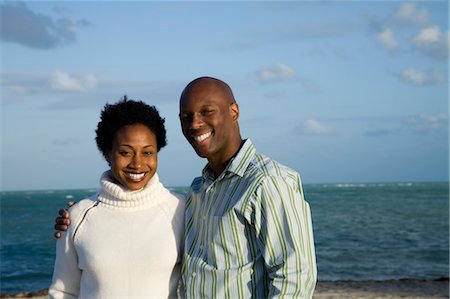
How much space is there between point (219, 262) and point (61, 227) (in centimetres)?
88

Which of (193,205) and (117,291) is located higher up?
(193,205)

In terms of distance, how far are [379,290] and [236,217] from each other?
7945 millimetres

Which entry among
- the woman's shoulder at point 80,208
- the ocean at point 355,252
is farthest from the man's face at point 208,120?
the ocean at point 355,252

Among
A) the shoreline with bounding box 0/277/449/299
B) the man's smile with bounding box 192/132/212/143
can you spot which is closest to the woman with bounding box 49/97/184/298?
the man's smile with bounding box 192/132/212/143

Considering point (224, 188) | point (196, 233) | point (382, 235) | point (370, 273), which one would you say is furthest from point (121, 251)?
point (382, 235)

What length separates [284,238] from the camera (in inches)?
114

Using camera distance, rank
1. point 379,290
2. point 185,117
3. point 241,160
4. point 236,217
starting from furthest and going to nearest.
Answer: point 379,290, point 185,117, point 241,160, point 236,217

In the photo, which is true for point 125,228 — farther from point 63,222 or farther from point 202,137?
point 202,137

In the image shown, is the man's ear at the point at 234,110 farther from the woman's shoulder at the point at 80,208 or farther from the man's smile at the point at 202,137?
the woman's shoulder at the point at 80,208

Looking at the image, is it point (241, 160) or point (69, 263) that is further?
point (69, 263)

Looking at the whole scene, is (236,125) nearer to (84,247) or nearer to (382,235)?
(84,247)

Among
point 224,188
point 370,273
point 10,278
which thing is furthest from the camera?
point 10,278

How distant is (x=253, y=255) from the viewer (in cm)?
A: 303

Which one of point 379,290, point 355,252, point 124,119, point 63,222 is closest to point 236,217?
point 124,119
